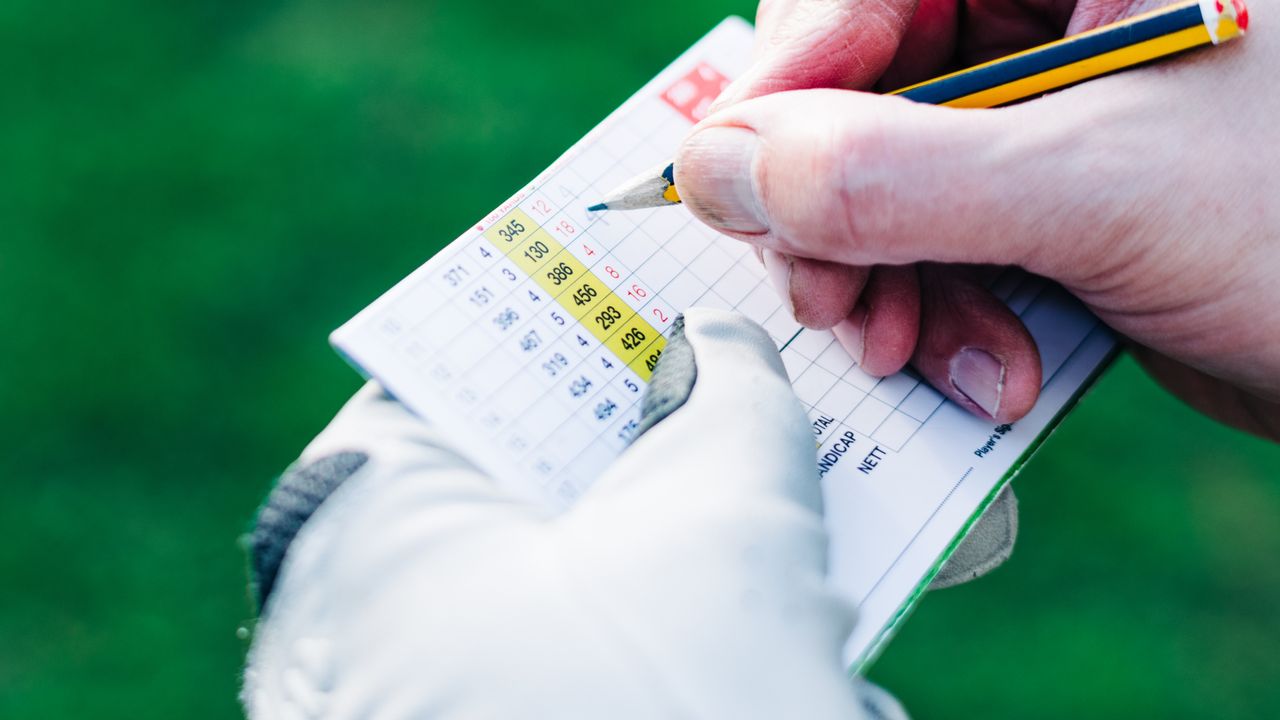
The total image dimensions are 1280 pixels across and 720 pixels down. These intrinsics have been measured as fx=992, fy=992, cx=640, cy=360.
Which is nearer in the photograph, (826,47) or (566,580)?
(566,580)

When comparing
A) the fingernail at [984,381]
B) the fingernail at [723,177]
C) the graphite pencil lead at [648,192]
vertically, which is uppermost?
the graphite pencil lead at [648,192]

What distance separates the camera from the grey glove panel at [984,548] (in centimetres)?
80

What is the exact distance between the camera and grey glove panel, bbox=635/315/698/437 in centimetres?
68

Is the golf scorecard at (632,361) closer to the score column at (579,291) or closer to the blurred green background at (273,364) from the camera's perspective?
the score column at (579,291)

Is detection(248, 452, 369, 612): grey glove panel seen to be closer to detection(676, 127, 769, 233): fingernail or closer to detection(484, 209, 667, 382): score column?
detection(484, 209, 667, 382): score column

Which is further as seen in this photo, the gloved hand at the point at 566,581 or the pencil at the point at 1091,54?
the pencil at the point at 1091,54

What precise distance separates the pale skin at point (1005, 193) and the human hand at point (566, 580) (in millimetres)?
144

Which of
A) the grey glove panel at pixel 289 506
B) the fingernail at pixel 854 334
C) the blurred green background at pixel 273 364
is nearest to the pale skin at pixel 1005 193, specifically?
the fingernail at pixel 854 334

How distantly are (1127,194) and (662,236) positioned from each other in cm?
35

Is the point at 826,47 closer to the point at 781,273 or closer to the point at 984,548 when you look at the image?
the point at 781,273

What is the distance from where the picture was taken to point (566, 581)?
58 cm

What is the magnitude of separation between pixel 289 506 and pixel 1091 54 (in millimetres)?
625

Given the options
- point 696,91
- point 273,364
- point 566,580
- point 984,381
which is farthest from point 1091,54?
point 273,364

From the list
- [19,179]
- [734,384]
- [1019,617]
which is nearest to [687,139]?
[734,384]
